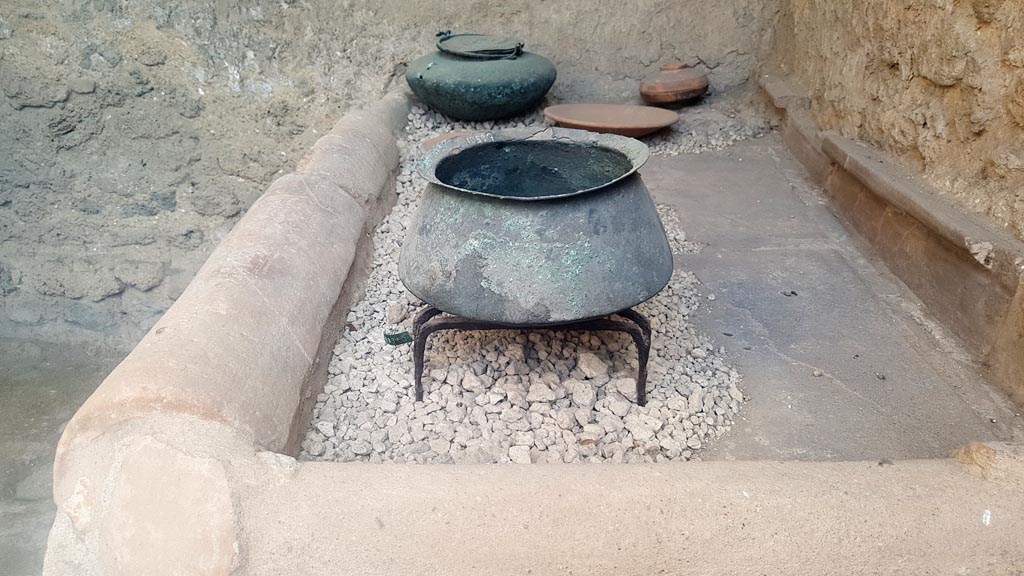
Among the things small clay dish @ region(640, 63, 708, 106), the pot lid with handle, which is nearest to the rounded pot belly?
the pot lid with handle

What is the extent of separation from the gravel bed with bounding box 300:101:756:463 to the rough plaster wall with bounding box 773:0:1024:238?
3.62 feet

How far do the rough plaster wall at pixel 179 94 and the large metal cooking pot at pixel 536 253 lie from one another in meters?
3.10

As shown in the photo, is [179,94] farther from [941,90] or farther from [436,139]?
[941,90]

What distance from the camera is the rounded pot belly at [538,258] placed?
1.77m

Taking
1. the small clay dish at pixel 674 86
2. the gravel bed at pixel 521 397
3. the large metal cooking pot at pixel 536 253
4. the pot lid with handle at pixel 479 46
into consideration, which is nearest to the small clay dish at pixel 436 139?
the pot lid with handle at pixel 479 46

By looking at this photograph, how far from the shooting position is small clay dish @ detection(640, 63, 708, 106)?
454 cm

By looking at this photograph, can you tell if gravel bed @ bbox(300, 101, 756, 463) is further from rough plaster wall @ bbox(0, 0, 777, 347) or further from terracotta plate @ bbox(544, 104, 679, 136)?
rough plaster wall @ bbox(0, 0, 777, 347)

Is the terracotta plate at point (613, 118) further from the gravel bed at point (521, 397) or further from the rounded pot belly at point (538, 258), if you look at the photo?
the rounded pot belly at point (538, 258)

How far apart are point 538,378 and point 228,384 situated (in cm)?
97

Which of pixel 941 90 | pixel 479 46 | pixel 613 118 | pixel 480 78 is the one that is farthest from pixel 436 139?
pixel 941 90

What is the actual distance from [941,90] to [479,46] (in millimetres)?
2667

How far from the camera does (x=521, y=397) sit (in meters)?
2.11

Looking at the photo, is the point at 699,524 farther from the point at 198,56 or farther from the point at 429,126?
the point at 198,56

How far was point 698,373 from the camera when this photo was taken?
224 centimetres
